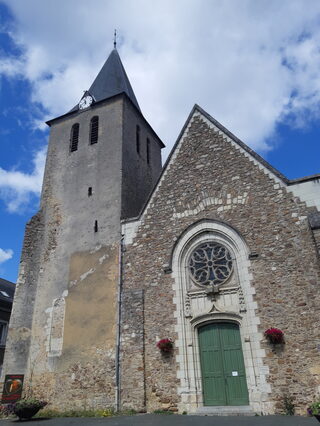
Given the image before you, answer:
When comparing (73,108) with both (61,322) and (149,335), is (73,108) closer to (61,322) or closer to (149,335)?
(61,322)

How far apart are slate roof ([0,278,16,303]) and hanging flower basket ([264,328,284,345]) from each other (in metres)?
16.3

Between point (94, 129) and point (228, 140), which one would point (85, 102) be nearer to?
point (94, 129)

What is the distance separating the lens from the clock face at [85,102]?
58.8ft

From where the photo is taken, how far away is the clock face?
17908mm

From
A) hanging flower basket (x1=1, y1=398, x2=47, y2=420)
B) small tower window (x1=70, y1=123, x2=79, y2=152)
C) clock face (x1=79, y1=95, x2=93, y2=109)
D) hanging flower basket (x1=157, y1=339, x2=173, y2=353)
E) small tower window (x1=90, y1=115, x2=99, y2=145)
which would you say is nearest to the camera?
hanging flower basket (x1=1, y1=398, x2=47, y2=420)

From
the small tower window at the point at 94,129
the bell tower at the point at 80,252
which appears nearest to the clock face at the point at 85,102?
the bell tower at the point at 80,252

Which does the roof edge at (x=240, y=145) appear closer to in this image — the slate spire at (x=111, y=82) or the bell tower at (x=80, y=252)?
the bell tower at (x=80, y=252)

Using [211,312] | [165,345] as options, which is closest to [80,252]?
[165,345]

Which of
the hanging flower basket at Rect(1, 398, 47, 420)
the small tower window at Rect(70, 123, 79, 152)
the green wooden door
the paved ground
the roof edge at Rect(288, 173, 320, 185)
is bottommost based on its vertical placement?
the paved ground

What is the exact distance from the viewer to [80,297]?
13203 mm

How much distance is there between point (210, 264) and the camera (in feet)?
38.1

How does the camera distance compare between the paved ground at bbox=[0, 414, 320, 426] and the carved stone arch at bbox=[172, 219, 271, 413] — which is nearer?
the paved ground at bbox=[0, 414, 320, 426]

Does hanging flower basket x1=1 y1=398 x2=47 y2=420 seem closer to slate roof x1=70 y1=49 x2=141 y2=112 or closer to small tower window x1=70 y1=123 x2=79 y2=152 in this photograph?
small tower window x1=70 y1=123 x2=79 y2=152

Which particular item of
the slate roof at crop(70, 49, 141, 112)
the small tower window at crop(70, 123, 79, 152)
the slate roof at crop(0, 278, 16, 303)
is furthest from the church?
the slate roof at crop(0, 278, 16, 303)
